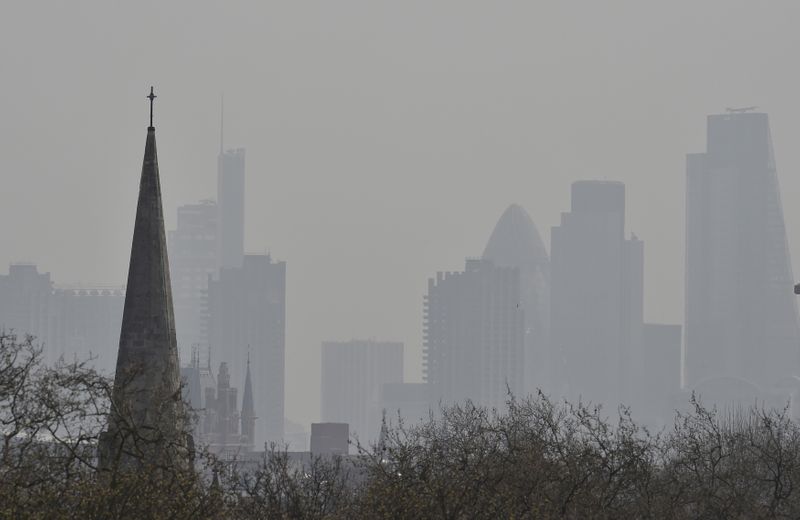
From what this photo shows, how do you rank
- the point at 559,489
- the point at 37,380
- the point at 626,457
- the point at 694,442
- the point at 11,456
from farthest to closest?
1. the point at 694,442
2. the point at 626,457
3. the point at 559,489
4. the point at 37,380
5. the point at 11,456

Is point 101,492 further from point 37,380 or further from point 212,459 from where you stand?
point 37,380

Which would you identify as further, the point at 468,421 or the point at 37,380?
the point at 468,421

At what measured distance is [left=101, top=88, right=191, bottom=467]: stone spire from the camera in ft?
186

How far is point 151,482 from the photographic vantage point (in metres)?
49.7

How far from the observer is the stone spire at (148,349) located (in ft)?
186

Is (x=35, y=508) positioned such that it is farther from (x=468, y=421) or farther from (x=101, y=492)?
(x=468, y=421)

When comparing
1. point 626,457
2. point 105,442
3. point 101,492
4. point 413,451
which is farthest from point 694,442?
point 101,492

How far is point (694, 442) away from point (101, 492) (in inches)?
1273

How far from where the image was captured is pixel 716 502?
65000mm

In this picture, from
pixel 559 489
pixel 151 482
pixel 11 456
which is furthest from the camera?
pixel 559 489

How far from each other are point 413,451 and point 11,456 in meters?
17.6

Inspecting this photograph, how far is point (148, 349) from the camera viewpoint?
194ft

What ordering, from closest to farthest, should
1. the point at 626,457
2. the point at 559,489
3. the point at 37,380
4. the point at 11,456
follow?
the point at 11,456
the point at 37,380
the point at 559,489
the point at 626,457

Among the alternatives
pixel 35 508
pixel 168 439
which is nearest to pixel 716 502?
pixel 168 439
